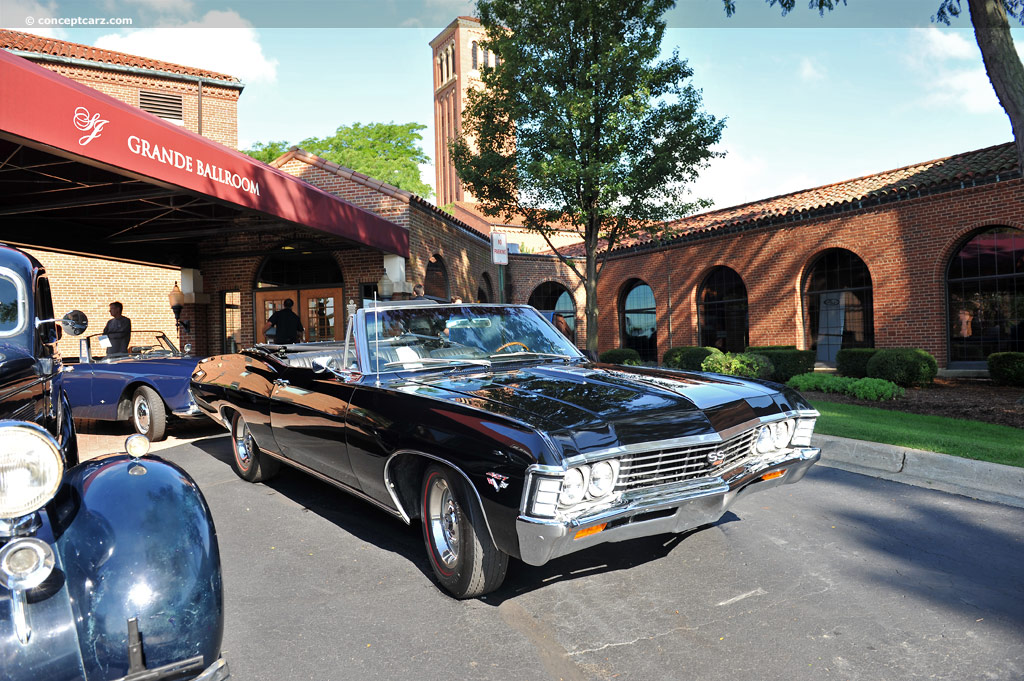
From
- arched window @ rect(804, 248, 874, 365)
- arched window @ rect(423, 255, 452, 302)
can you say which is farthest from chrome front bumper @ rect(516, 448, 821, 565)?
arched window @ rect(804, 248, 874, 365)

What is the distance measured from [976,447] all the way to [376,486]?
5456mm

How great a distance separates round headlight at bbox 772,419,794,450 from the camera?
11.8 feet

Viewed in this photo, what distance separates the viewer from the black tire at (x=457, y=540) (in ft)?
9.99

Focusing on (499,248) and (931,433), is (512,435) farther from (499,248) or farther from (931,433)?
(499,248)

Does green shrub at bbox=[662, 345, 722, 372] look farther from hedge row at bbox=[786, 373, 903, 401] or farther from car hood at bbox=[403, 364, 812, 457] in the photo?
car hood at bbox=[403, 364, 812, 457]

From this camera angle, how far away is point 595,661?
8.66 feet

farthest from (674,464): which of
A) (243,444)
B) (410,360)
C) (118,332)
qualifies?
(118,332)

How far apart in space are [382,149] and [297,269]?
24570 millimetres

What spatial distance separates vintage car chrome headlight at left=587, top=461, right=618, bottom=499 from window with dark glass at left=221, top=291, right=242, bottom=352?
1564 centimetres

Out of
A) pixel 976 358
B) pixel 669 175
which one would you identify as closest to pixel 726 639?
pixel 669 175

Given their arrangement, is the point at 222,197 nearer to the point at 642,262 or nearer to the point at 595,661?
the point at 595,661

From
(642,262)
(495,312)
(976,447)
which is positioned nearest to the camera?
(495,312)

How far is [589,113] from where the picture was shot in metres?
12.2

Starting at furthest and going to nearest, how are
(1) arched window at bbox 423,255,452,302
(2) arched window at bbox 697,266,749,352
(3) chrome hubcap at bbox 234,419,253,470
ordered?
1. (2) arched window at bbox 697,266,749,352
2. (1) arched window at bbox 423,255,452,302
3. (3) chrome hubcap at bbox 234,419,253,470
